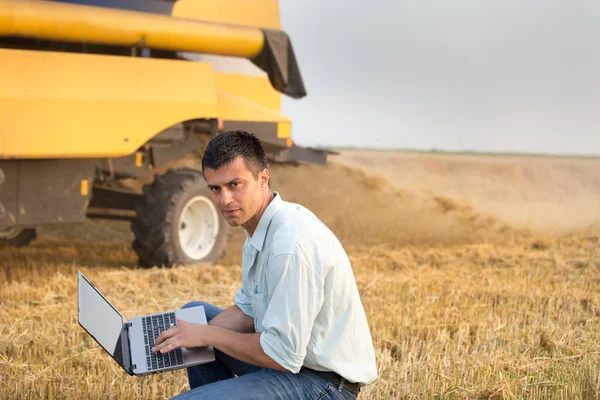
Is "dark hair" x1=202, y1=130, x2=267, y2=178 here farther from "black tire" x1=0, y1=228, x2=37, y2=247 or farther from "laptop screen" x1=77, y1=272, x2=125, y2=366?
"black tire" x1=0, y1=228, x2=37, y2=247

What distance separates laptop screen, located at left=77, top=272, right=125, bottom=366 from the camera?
2701mm

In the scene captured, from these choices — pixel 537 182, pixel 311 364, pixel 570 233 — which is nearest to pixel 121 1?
pixel 311 364

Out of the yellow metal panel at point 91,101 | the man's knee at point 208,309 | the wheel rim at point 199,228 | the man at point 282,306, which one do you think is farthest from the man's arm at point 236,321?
the wheel rim at point 199,228

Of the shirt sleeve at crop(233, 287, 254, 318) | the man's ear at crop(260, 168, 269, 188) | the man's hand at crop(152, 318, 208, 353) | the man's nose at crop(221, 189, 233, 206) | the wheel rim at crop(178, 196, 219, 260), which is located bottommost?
the wheel rim at crop(178, 196, 219, 260)

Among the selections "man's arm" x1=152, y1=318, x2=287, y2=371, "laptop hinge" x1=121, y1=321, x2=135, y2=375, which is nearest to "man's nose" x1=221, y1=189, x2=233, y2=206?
"man's arm" x1=152, y1=318, x2=287, y2=371

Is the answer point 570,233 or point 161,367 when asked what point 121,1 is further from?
point 570,233

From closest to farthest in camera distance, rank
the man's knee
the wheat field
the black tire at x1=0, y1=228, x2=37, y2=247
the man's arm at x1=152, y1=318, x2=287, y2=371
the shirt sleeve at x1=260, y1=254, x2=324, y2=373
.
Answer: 1. the shirt sleeve at x1=260, y1=254, x2=324, y2=373
2. the man's arm at x1=152, y1=318, x2=287, y2=371
3. the man's knee
4. the wheat field
5. the black tire at x1=0, y1=228, x2=37, y2=247

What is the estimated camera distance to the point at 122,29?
664 centimetres

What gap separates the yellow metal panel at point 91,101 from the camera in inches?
230

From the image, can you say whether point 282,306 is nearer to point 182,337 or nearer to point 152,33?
point 182,337

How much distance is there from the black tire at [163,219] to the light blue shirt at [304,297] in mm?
4274

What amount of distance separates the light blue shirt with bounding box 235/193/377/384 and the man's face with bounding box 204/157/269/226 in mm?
57

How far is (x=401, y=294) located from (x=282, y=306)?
3.50 meters

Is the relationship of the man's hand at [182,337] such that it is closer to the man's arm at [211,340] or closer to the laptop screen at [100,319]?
the man's arm at [211,340]
